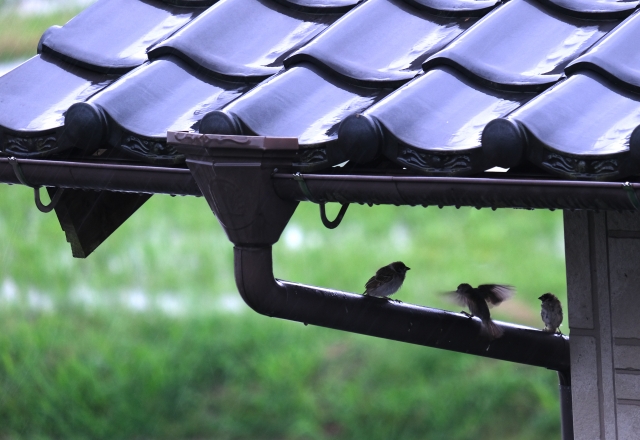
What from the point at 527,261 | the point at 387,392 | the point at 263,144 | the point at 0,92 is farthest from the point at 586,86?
the point at 527,261

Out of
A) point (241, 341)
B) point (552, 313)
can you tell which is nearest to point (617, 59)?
point (552, 313)

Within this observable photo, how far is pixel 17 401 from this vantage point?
422 inches

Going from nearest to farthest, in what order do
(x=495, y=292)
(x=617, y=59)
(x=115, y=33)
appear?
(x=617, y=59) → (x=115, y=33) → (x=495, y=292)

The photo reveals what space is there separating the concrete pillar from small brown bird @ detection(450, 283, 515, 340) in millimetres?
273

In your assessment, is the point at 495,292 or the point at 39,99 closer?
the point at 39,99

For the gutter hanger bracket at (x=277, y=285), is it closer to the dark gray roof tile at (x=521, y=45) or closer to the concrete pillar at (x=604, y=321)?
the concrete pillar at (x=604, y=321)

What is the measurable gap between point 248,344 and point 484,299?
786 centimetres

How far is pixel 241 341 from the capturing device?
10.7 metres

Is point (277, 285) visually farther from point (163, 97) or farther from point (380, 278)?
point (380, 278)

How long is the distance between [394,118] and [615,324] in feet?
3.09

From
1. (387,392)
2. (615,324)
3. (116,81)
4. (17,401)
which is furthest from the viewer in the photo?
(17,401)

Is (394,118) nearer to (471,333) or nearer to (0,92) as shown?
(471,333)

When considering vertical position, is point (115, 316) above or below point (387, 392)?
above

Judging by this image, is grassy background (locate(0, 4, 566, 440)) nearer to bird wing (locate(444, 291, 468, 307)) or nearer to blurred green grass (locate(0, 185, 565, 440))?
blurred green grass (locate(0, 185, 565, 440))
